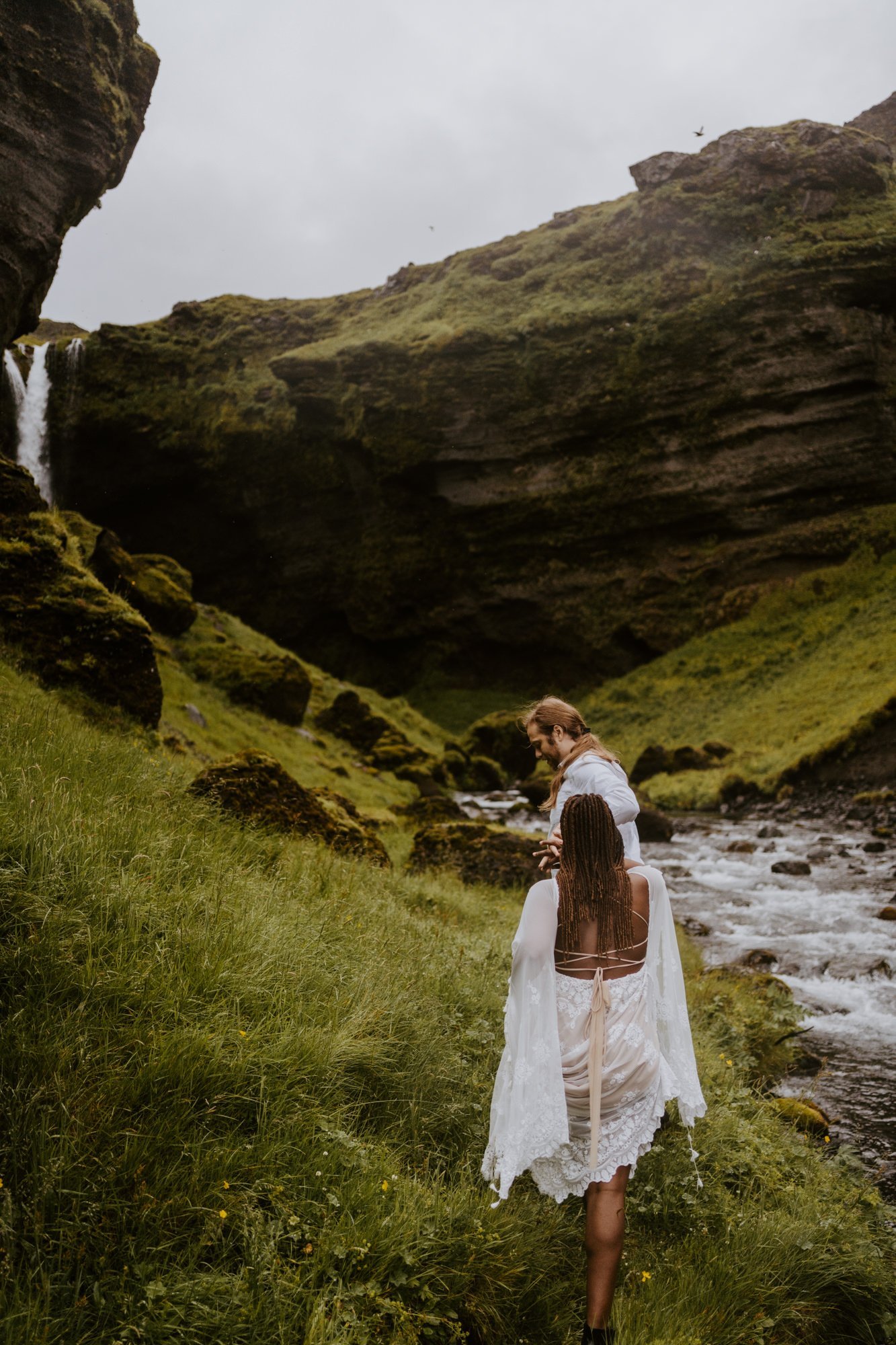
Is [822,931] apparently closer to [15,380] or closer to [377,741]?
[377,741]

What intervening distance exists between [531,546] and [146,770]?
3754 centimetres

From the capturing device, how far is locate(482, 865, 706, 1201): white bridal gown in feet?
9.64

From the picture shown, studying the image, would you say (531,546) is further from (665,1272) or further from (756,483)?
(665,1272)

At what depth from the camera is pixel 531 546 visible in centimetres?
4216

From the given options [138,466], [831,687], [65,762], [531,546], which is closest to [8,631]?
[65,762]

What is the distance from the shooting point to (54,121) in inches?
630

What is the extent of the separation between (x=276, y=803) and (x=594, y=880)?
509 centimetres

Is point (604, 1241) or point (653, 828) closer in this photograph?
point (604, 1241)

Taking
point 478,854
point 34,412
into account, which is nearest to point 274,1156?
point 478,854

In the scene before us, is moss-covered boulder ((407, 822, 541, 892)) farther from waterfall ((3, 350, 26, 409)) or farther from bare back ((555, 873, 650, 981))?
waterfall ((3, 350, 26, 409))

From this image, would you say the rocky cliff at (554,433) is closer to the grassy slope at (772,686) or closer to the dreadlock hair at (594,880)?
the grassy slope at (772,686)

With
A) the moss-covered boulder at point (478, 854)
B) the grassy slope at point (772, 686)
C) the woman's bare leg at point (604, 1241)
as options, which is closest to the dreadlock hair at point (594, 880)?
the woman's bare leg at point (604, 1241)

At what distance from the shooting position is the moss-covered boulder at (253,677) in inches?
624

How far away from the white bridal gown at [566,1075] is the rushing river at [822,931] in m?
2.98
